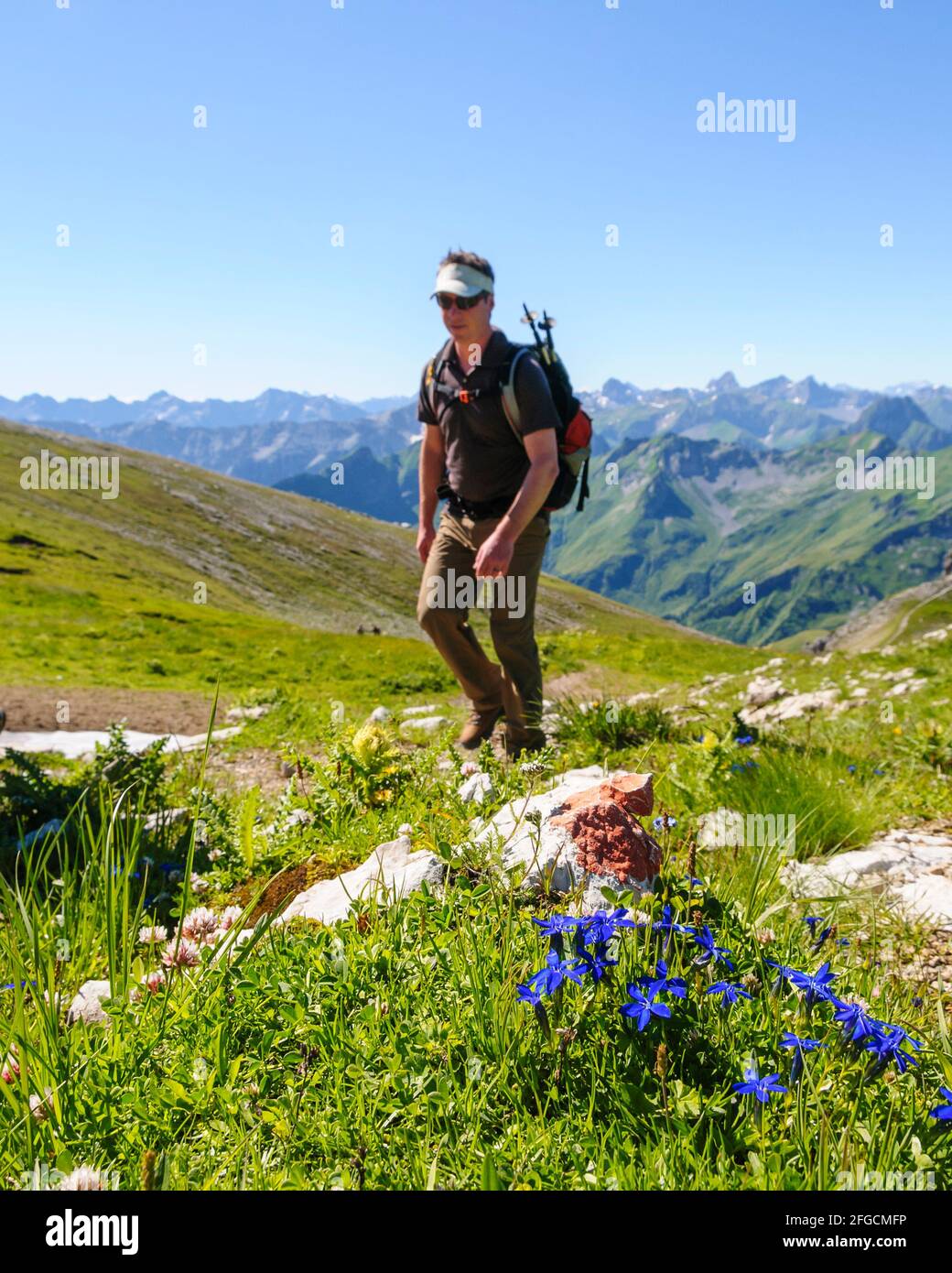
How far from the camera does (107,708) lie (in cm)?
1406

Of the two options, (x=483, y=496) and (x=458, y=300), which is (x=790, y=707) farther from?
(x=458, y=300)

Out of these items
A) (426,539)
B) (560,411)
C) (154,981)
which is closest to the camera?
(154,981)

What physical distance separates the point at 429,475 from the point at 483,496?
1.05 m

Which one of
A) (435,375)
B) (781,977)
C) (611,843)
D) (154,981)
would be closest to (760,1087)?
(781,977)

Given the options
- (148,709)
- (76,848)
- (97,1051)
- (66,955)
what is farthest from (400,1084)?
(148,709)

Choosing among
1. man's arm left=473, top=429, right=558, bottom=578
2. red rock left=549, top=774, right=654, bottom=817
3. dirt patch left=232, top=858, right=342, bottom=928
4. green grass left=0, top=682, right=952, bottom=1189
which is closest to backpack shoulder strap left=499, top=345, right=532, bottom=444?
man's arm left=473, top=429, right=558, bottom=578

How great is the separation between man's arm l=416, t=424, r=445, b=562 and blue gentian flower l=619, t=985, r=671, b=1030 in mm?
6027

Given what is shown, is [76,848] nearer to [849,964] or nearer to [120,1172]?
[120,1172]

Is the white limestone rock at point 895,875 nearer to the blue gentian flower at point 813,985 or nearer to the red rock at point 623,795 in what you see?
the red rock at point 623,795

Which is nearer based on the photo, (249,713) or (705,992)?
(705,992)

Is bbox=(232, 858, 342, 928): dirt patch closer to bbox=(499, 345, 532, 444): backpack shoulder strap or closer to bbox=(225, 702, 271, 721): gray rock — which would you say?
bbox=(499, 345, 532, 444): backpack shoulder strap

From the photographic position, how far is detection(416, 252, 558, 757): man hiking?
21.7 ft

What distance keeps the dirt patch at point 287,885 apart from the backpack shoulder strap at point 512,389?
161 inches

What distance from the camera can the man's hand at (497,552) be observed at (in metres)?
6.57
